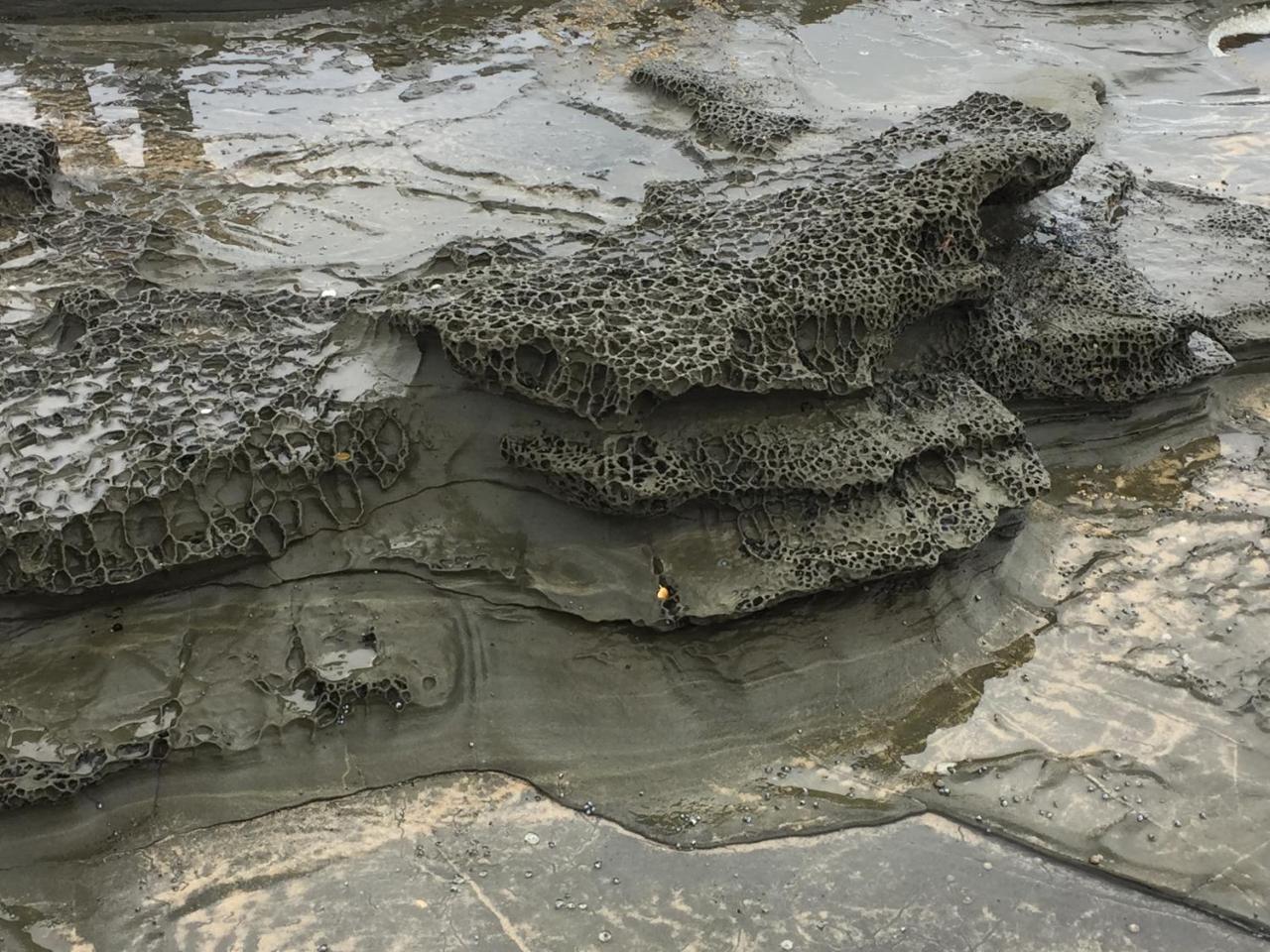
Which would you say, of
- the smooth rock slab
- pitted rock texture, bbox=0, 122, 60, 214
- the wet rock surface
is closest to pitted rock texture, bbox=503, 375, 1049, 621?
the wet rock surface

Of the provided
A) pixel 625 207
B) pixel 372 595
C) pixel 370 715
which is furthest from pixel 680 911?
pixel 625 207

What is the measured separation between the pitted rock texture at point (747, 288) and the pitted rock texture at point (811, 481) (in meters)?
0.17

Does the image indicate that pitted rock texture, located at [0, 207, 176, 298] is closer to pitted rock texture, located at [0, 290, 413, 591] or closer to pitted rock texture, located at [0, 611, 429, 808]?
pitted rock texture, located at [0, 290, 413, 591]

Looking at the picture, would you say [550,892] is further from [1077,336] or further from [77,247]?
[77,247]

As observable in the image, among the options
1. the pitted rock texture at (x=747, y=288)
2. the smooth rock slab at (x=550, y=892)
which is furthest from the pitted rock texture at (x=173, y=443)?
the smooth rock slab at (x=550, y=892)

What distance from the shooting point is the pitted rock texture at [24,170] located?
4691 millimetres

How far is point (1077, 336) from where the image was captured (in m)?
4.28

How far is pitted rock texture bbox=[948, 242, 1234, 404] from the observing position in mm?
4191

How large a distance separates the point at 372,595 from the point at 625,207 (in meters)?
2.57

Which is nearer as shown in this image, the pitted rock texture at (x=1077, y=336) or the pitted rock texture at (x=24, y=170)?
the pitted rock texture at (x=1077, y=336)

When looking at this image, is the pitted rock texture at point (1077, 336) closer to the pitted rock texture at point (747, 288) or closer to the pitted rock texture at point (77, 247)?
the pitted rock texture at point (747, 288)

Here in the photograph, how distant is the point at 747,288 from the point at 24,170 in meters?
3.58

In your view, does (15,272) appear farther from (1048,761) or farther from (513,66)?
(1048,761)

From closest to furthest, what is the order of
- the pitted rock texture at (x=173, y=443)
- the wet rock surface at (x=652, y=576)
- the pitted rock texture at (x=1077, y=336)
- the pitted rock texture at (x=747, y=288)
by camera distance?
1. the wet rock surface at (x=652, y=576)
2. the pitted rock texture at (x=173, y=443)
3. the pitted rock texture at (x=747, y=288)
4. the pitted rock texture at (x=1077, y=336)
